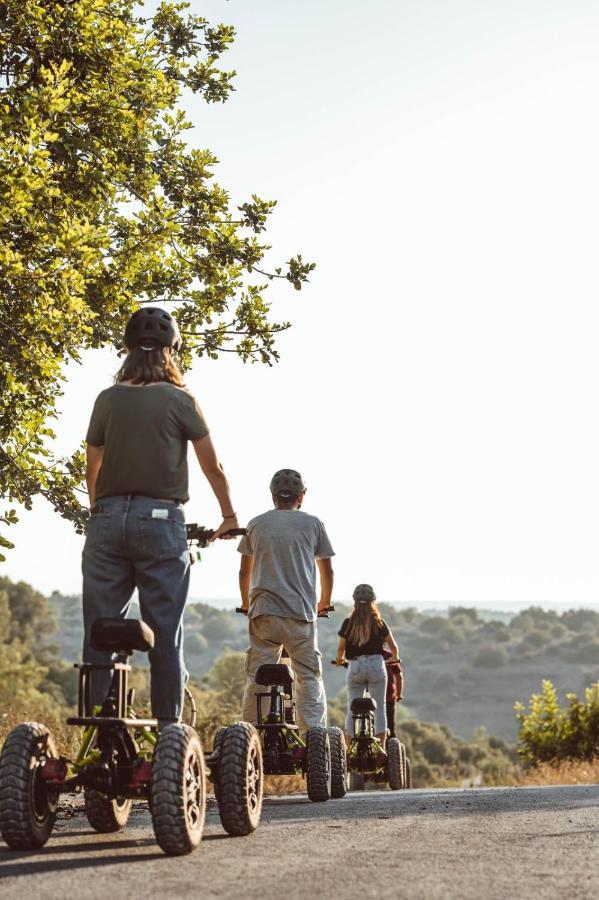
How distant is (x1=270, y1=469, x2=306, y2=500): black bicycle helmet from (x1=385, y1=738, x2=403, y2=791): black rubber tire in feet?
14.2

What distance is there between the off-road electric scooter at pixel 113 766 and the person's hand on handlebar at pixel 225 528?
646 millimetres

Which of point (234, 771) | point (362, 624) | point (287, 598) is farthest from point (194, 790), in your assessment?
point (362, 624)

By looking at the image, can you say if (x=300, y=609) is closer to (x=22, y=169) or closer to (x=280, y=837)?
(x=280, y=837)

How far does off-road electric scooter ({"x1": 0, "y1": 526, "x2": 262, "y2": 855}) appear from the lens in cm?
467

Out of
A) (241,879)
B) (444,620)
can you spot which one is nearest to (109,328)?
(241,879)

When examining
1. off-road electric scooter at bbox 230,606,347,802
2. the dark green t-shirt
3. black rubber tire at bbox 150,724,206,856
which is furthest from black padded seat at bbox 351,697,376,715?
black rubber tire at bbox 150,724,206,856

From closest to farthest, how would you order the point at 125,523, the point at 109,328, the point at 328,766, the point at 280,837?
1. the point at 125,523
2. the point at 280,837
3. the point at 328,766
4. the point at 109,328

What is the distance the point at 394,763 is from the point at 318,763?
4.31 meters

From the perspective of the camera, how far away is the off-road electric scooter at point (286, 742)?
26.1ft

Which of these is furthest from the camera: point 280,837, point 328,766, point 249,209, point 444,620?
point 444,620

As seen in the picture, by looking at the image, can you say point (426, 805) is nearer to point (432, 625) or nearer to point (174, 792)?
point (174, 792)

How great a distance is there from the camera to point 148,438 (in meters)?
5.25

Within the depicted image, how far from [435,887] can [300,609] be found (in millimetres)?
4189

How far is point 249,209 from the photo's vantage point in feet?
45.8
